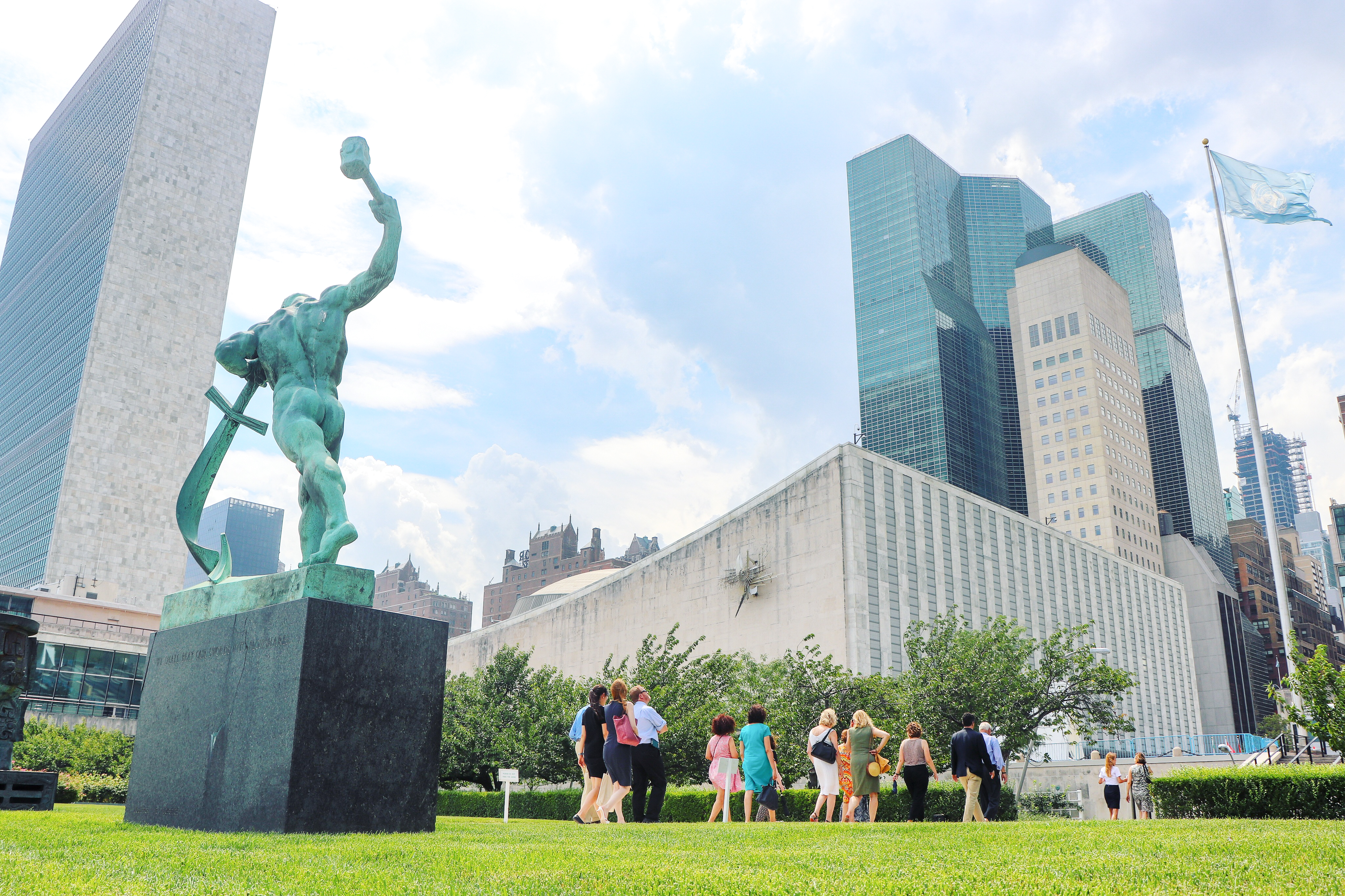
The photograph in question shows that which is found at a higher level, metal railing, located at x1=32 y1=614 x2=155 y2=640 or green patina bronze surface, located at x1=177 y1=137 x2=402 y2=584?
metal railing, located at x1=32 y1=614 x2=155 y2=640

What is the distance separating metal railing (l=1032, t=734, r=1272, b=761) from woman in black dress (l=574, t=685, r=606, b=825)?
141 feet

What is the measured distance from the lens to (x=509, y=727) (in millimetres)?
27438

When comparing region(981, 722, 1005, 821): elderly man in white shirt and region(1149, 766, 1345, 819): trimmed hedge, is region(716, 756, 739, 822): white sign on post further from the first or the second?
region(1149, 766, 1345, 819): trimmed hedge

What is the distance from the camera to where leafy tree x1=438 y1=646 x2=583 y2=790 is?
1045 inches

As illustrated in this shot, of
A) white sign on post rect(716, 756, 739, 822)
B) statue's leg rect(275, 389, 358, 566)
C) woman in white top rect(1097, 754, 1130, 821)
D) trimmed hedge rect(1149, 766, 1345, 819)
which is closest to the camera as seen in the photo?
statue's leg rect(275, 389, 358, 566)

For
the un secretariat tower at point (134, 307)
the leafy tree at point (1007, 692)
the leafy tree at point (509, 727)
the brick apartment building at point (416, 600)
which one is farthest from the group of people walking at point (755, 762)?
the brick apartment building at point (416, 600)

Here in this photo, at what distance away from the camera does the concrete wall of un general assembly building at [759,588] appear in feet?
152

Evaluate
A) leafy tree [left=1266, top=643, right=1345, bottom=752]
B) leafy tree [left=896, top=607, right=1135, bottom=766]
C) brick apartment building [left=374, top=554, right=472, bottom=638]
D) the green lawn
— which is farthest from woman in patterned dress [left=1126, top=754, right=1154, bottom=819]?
brick apartment building [left=374, top=554, right=472, bottom=638]

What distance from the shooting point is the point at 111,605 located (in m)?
69.8

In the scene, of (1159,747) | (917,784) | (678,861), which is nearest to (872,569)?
(917,784)

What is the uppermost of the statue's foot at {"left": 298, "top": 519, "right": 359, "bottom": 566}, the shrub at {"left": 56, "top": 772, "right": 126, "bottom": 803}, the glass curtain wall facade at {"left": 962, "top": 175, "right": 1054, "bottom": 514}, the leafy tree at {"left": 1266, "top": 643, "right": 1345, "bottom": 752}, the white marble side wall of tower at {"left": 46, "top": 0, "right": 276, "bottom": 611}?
the glass curtain wall facade at {"left": 962, "top": 175, "right": 1054, "bottom": 514}

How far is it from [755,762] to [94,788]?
1581cm

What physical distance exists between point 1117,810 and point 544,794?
42.7 feet

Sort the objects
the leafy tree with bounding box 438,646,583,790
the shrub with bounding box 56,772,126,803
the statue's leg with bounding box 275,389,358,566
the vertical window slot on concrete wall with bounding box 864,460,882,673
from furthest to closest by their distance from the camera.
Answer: the vertical window slot on concrete wall with bounding box 864,460,882,673 < the leafy tree with bounding box 438,646,583,790 < the shrub with bounding box 56,772,126,803 < the statue's leg with bounding box 275,389,358,566
